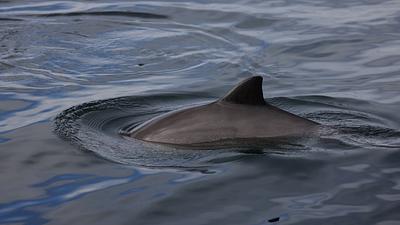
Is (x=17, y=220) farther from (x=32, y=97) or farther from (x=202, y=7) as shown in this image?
(x=202, y=7)

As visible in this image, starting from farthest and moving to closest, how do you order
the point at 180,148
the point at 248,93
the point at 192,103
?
the point at 192,103 < the point at 180,148 < the point at 248,93

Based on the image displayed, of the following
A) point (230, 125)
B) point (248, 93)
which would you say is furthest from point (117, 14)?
point (248, 93)

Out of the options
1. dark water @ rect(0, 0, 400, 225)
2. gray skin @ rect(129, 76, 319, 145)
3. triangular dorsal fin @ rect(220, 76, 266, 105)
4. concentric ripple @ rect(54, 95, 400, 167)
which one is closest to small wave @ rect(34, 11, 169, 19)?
dark water @ rect(0, 0, 400, 225)

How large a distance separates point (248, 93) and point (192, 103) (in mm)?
2300

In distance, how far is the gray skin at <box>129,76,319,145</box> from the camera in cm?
826

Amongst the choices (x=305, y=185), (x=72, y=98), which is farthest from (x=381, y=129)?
(x=72, y=98)

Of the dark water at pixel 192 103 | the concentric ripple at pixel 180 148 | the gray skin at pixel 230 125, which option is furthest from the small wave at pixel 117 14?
the gray skin at pixel 230 125

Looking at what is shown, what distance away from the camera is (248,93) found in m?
8.03

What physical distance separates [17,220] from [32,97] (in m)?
4.17

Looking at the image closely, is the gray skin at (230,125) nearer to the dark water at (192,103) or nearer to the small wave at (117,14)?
the dark water at (192,103)

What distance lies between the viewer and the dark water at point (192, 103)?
6.98 meters

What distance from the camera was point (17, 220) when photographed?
21.9 ft

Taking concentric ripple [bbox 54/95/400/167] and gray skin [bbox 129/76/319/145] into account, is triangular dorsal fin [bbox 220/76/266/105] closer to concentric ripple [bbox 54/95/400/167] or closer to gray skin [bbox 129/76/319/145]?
gray skin [bbox 129/76/319/145]

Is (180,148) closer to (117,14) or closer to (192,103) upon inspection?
(192,103)
